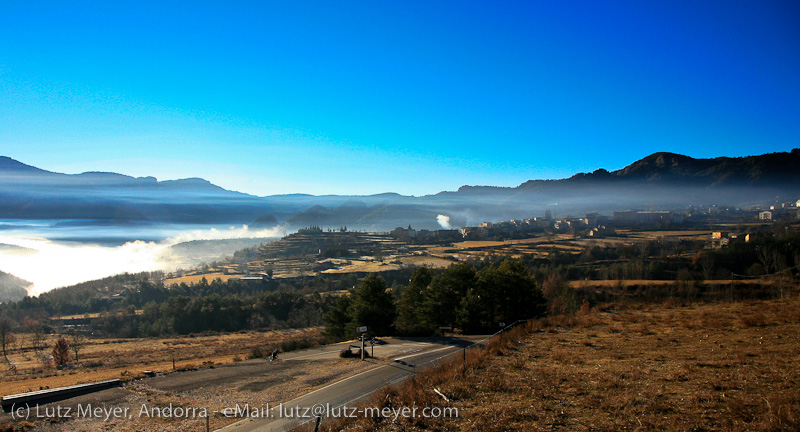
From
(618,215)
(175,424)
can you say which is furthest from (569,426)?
(618,215)

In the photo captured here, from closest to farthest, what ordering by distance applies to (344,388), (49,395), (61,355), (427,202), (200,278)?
(49,395) < (344,388) < (61,355) < (200,278) < (427,202)

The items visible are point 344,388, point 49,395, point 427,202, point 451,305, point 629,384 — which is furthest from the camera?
point 427,202

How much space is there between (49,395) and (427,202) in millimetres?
189478

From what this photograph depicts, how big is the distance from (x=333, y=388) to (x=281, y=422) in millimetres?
2928

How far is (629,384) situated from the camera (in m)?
7.95

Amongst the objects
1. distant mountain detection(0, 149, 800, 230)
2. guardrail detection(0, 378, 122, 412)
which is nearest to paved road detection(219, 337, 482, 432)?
guardrail detection(0, 378, 122, 412)

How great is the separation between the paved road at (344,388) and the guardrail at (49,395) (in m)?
5.74

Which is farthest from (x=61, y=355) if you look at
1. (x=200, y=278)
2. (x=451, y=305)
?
(x=200, y=278)

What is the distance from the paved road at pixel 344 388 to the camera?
9.17 metres

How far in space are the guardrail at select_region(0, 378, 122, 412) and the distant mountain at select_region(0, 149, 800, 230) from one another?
125045 mm

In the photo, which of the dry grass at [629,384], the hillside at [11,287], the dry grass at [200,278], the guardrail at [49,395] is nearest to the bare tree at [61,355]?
the guardrail at [49,395]

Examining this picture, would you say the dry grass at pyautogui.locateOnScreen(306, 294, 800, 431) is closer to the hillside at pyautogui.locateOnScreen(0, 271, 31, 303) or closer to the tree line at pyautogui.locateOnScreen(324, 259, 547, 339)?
the tree line at pyautogui.locateOnScreen(324, 259, 547, 339)

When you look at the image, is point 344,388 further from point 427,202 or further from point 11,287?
point 427,202

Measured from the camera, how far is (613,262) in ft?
177
